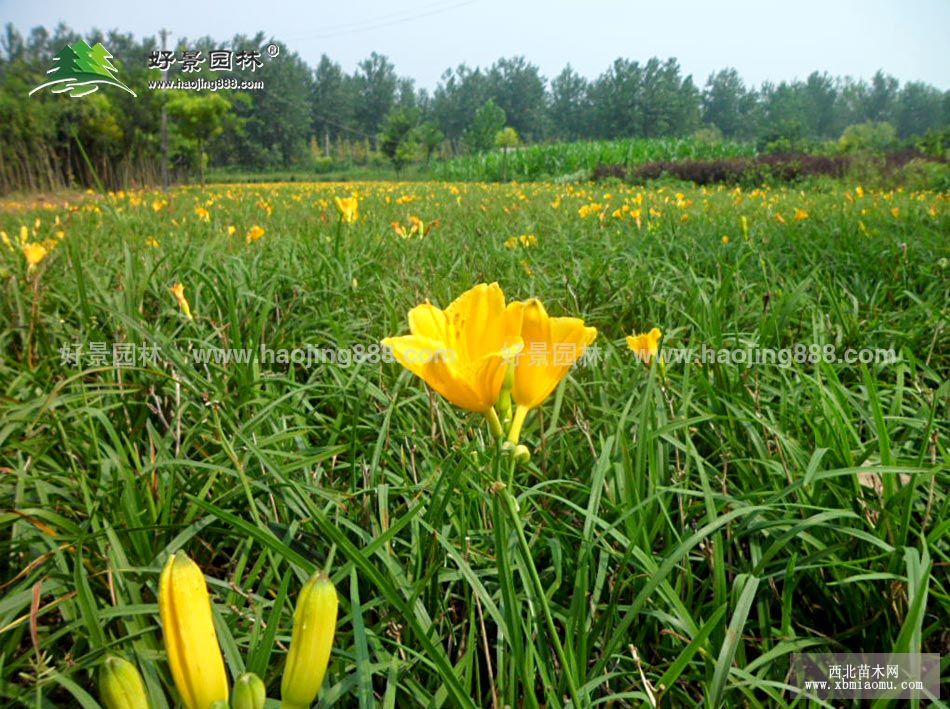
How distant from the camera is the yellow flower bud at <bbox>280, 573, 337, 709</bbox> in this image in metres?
0.41

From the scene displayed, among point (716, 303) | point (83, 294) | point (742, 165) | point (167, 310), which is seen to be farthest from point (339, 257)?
point (742, 165)

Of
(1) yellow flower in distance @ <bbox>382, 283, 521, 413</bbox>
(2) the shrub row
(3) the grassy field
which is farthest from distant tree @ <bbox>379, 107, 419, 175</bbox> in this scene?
(1) yellow flower in distance @ <bbox>382, 283, 521, 413</bbox>

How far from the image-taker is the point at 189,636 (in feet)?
1.32

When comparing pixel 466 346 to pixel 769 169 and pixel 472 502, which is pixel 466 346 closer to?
pixel 472 502

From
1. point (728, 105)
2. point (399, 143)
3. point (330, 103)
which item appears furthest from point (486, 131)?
point (728, 105)

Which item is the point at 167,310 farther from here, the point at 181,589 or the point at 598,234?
the point at 598,234

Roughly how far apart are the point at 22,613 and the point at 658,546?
1.01 meters

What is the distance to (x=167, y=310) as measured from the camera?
1.72m

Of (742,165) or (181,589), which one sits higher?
(742,165)

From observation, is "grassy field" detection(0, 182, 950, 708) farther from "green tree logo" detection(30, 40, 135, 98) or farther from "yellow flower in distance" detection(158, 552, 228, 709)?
"green tree logo" detection(30, 40, 135, 98)

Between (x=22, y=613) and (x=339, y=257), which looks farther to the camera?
(x=339, y=257)

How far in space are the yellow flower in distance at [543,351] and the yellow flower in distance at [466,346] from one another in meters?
0.03

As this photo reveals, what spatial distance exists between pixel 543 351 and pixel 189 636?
418mm

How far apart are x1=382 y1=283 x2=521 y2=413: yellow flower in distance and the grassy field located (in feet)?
0.34
